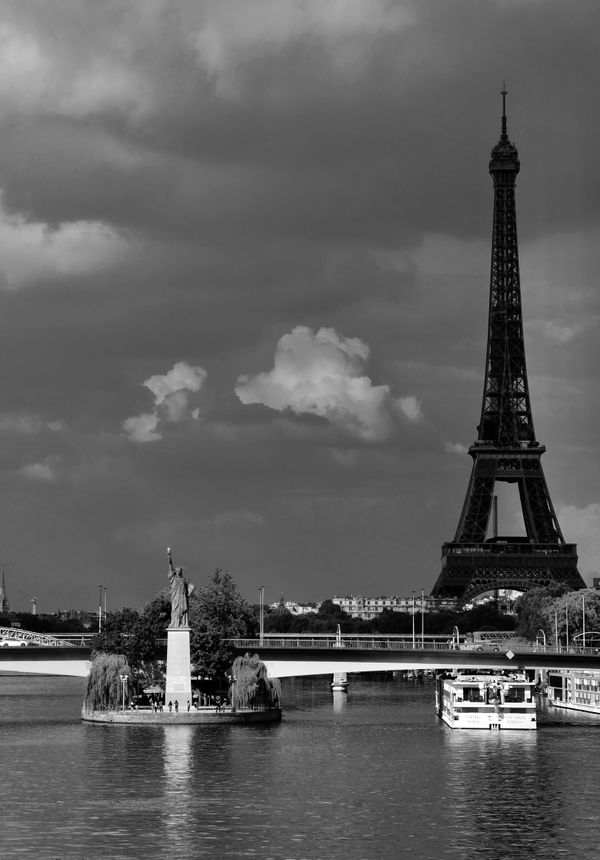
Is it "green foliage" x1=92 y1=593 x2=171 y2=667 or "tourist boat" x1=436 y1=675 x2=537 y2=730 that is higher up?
"green foliage" x1=92 y1=593 x2=171 y2=667

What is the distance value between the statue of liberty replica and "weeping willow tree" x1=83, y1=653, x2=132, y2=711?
7202mm

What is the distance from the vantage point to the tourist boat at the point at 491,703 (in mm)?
113000

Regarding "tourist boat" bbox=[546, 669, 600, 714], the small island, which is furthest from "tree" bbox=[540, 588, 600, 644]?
the small island

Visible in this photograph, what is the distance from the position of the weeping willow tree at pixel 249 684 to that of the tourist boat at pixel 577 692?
24295mm

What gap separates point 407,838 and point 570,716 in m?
62.2

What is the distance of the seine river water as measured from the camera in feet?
222

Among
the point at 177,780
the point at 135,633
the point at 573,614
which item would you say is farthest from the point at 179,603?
the point at 573,614

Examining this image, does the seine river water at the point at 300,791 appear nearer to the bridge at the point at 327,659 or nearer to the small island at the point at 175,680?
the small island at the point at 175,680

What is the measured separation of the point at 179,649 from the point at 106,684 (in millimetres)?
9890

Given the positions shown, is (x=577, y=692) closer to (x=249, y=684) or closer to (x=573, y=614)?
(x=249, y=684)

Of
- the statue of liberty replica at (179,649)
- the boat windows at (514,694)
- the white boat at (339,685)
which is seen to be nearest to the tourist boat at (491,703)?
the boat windows at (514,694)

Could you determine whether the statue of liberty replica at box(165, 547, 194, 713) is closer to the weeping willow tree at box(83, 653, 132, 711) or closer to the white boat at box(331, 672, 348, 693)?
the weeping willow tree at box(83, 653, 132, 711)

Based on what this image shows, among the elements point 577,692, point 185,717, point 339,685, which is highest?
point 339,685

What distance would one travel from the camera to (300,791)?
8125 centimetres
